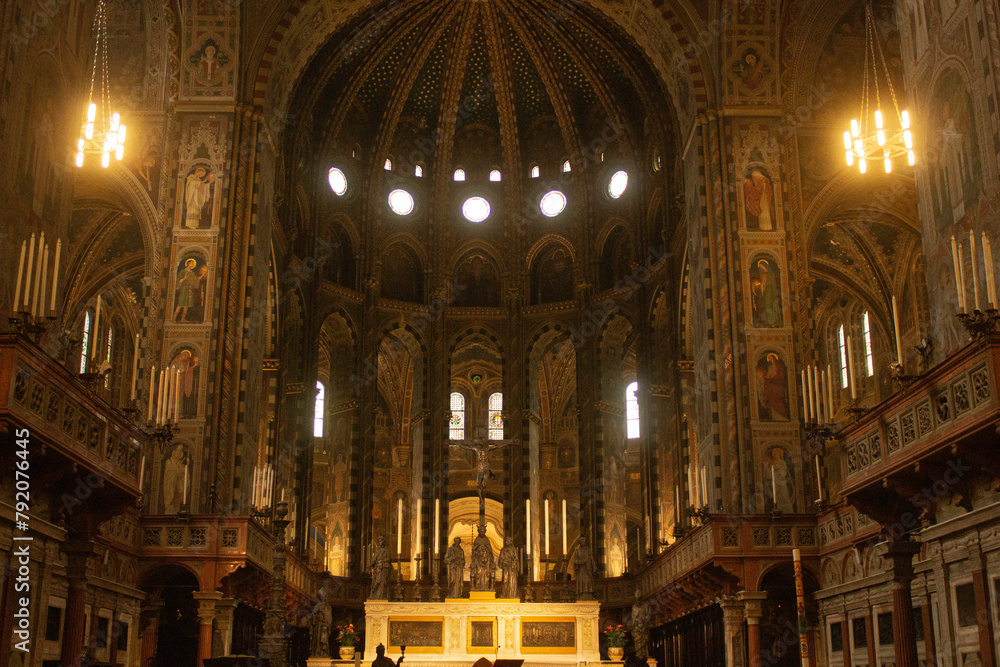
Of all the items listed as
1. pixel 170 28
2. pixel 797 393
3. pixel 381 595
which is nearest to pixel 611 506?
pixel 381 595

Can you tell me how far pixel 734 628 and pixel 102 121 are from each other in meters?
18.3

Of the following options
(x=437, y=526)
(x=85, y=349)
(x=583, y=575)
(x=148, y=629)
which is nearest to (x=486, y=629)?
(x=583, y=575)

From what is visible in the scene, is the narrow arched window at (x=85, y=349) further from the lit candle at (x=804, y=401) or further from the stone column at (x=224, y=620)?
the lit candle at (x=804, y=401)

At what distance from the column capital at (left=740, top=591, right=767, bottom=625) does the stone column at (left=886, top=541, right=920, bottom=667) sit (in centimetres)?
837

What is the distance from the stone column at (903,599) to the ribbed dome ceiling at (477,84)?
74.5 ft

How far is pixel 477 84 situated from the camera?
39.5 meters

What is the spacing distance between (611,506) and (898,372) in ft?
79.0

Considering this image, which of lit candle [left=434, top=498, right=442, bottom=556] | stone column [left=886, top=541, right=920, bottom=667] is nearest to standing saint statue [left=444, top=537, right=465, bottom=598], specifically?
lit candle [left=434, top=498, right=442, bottom=556]

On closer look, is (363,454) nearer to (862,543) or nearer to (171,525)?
(171,525)

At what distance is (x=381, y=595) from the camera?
2877 cm

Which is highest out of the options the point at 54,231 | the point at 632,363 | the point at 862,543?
the point at 632,363

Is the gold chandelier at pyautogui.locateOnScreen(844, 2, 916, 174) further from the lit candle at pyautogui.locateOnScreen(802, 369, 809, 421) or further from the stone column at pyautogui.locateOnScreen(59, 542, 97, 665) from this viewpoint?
the stone column at pyautogui.locateOnScreen(59, 542, 97, 665)

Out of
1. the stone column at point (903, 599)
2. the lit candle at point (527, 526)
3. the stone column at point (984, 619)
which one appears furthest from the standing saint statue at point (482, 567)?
the stone column at point (984, 619)

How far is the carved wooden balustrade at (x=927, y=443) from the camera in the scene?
11406 millimetres
